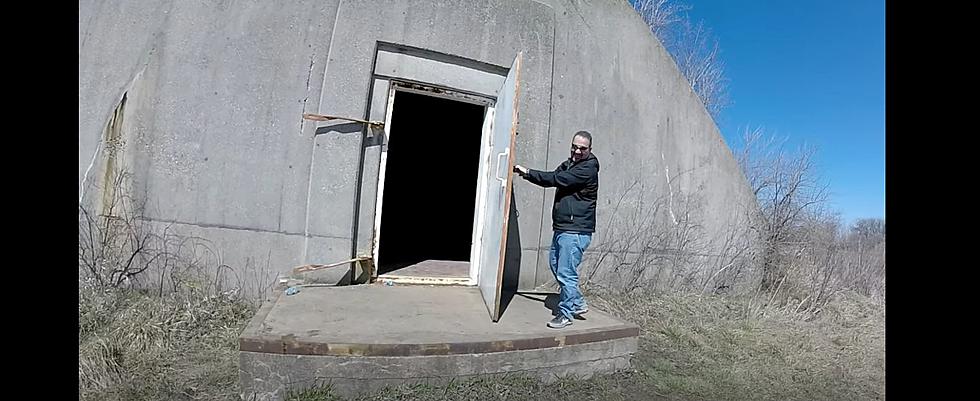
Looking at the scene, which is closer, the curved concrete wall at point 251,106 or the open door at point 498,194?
the open door at point 498,194

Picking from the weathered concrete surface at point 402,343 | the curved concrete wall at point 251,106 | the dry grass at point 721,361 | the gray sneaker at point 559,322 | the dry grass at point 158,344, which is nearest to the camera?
the weathered concrete surface at point 402,343

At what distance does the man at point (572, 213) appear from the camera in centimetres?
→ 438

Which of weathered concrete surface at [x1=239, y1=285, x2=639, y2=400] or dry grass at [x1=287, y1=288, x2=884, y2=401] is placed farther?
dry grass at [x1=287, y1=288, x2=884, y2=401]

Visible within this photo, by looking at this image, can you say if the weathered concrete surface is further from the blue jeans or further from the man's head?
the man's head

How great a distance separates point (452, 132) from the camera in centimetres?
1138

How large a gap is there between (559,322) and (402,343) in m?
1.38

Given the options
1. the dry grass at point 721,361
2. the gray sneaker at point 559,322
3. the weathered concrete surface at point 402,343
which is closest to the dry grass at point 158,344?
the weathered concrete surface at point 402,343

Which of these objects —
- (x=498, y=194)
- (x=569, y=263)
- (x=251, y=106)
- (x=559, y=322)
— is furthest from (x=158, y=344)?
(x=569, y=263)

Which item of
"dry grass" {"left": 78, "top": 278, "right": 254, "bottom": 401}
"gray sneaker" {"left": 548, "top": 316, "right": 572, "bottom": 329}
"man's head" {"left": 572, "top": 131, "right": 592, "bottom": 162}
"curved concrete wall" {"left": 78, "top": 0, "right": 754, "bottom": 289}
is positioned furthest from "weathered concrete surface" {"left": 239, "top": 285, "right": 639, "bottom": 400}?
"man's head" {"left": 572, "top": 131, "right": 592, "bottom": 162}

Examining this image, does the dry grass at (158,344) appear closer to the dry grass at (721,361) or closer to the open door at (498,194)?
the dry grass at (721,361)

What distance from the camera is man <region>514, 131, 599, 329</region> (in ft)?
14.4

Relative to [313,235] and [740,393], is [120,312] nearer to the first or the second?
[313,235]
